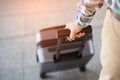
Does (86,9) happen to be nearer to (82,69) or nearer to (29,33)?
(82,69)

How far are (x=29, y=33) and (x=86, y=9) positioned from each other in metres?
0.90

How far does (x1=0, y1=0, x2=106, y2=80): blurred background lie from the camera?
5.19ft

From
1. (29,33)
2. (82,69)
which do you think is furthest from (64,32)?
(29,33)

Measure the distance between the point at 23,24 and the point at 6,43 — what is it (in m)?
0.21

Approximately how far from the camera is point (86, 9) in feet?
3.19

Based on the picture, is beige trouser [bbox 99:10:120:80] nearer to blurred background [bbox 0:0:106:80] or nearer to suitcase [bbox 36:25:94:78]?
suitcase [bbox 36:25:94:78]

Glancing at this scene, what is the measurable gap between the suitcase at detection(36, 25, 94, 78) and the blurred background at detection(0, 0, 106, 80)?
0.11 m

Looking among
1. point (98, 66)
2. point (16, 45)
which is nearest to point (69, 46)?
point (98, 66)

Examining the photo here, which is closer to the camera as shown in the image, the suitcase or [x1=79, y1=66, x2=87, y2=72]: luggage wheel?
the suitcase

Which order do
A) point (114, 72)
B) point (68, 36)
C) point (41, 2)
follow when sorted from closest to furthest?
point (114, 72), point (68, 36), point (41, 2)

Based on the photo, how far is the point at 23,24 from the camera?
1.86 meters

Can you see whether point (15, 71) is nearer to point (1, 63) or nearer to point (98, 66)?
point (1, 63)

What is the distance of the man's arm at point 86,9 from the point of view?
95 cm

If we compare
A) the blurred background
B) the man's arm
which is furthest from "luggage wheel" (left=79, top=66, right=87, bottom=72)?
the man's arm
